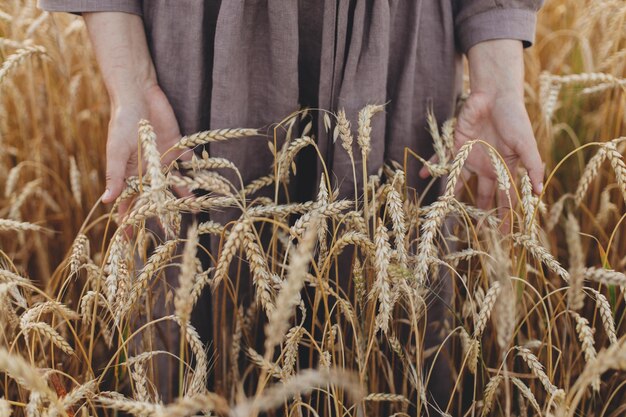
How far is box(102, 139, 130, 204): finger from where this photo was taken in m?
0.84

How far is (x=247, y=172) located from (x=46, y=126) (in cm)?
79

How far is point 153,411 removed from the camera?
21.0 inches

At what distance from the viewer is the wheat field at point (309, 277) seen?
0.65m

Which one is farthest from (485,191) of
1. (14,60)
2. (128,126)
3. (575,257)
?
(14,60)

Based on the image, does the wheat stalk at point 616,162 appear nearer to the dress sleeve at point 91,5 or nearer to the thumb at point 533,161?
the thumb at point 533,161

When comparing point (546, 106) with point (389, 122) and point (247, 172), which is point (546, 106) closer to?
point (389, 122)

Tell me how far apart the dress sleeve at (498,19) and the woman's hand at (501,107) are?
0.01 m

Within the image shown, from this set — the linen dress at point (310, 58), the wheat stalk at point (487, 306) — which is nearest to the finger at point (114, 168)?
the linen dress at point (310, 58)

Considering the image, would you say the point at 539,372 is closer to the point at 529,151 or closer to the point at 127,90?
the point at 529,151

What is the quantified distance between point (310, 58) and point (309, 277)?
416 mm

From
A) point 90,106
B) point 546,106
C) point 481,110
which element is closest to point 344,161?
point 481,110

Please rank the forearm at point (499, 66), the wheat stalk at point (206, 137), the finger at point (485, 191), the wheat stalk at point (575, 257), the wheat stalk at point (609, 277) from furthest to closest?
1. the finger at point (485, 191)
2. the forearm at point (499, 66)
3. the wheat stalk at point (206, 137)
4. the wheat stalk at point (609, 277)
5. the wheat stalk at point (575, 257)

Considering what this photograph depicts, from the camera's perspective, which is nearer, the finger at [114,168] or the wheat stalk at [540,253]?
the wheat stalk at [540,253]

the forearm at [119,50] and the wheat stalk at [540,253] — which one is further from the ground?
the forearm at [119,50]
